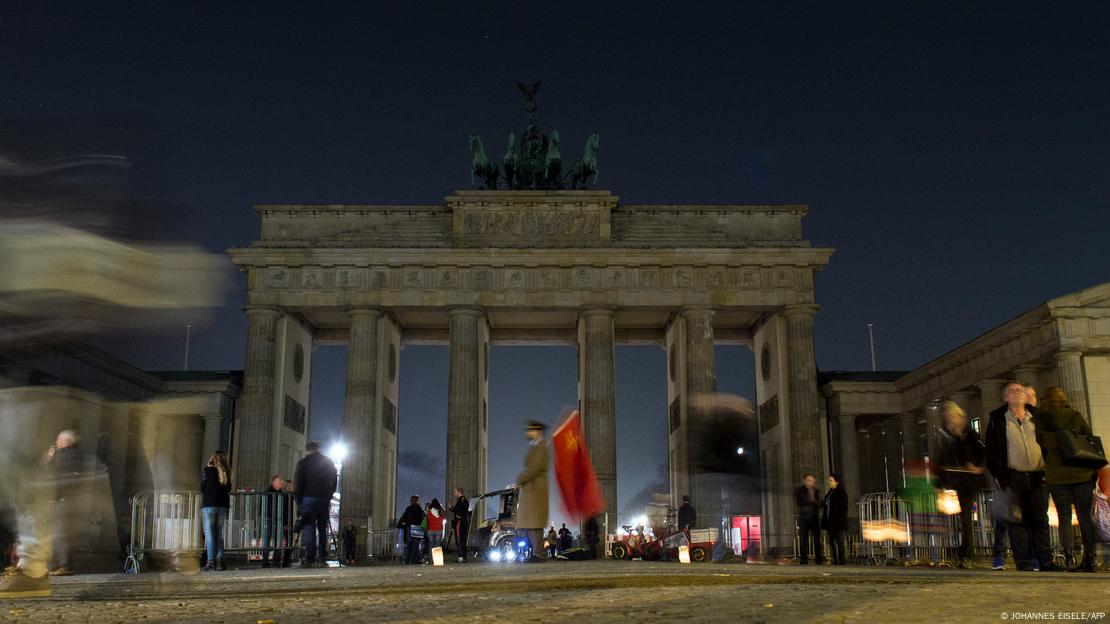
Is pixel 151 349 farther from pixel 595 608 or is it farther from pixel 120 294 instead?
pixel 595 608

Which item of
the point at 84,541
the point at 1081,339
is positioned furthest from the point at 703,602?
the point at 1081,339

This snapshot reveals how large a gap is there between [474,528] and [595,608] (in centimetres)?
3269

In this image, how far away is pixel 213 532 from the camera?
16828 millimetres

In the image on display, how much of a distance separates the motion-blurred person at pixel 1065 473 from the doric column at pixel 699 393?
31.0m

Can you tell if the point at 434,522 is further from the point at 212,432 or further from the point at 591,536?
the point at 212,432

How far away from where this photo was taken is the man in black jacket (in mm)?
17656

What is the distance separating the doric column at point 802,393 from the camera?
140ft

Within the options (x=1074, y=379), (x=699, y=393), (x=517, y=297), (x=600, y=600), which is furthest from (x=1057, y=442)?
(x=517, y=297)

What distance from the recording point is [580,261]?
44.7 metres

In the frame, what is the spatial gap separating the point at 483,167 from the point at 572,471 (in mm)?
35214

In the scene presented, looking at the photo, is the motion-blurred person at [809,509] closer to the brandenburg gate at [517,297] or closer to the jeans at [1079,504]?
the jeans at [1079,504]

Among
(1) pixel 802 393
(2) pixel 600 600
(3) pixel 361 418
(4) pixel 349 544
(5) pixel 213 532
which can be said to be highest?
(1) pixel 802 393

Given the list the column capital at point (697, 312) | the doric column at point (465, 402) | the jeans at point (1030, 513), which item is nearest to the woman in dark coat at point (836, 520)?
the jeans at point (1030, 513)

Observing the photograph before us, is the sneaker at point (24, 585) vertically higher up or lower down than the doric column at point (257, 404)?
lower down
